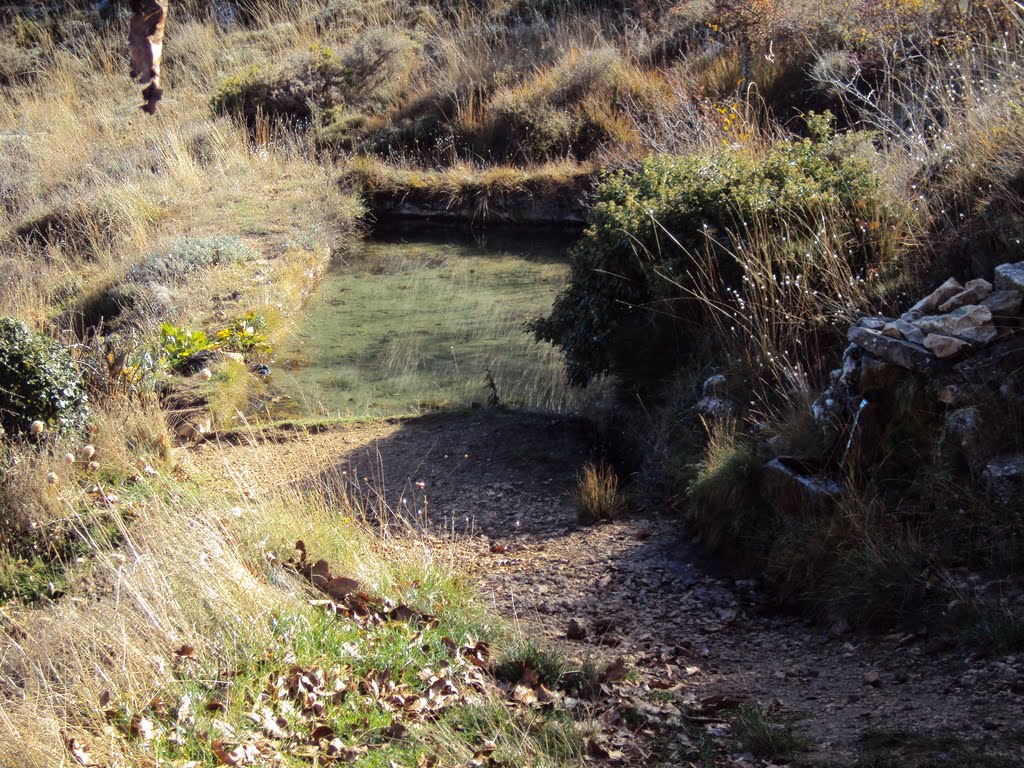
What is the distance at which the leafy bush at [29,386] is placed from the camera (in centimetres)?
688

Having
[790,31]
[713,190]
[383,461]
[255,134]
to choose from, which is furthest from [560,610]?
[255,134]

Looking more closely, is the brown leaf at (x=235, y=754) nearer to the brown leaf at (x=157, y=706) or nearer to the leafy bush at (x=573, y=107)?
the brown leaf at (x=157, y=706)

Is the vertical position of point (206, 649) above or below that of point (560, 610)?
above

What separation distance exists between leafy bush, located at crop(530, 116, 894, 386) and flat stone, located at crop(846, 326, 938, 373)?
1.04m

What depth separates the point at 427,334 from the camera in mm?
10789

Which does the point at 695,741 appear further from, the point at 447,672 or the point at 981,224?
the point at 981,224

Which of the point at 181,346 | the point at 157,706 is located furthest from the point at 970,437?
the point at 181,346

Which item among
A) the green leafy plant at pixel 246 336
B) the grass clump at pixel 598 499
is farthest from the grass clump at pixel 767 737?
the green leafy plant at pixel 246 336

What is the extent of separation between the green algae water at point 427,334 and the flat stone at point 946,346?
3.68 metres

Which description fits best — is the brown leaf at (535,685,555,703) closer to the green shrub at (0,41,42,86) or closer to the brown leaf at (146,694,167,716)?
the brown leaf at (146,694,167,716)

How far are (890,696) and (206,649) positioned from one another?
Answer: 2.79m

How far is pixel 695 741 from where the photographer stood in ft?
11.9

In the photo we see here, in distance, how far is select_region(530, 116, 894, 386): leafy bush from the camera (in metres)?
6.61

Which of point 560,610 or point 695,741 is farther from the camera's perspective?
point 560,610
